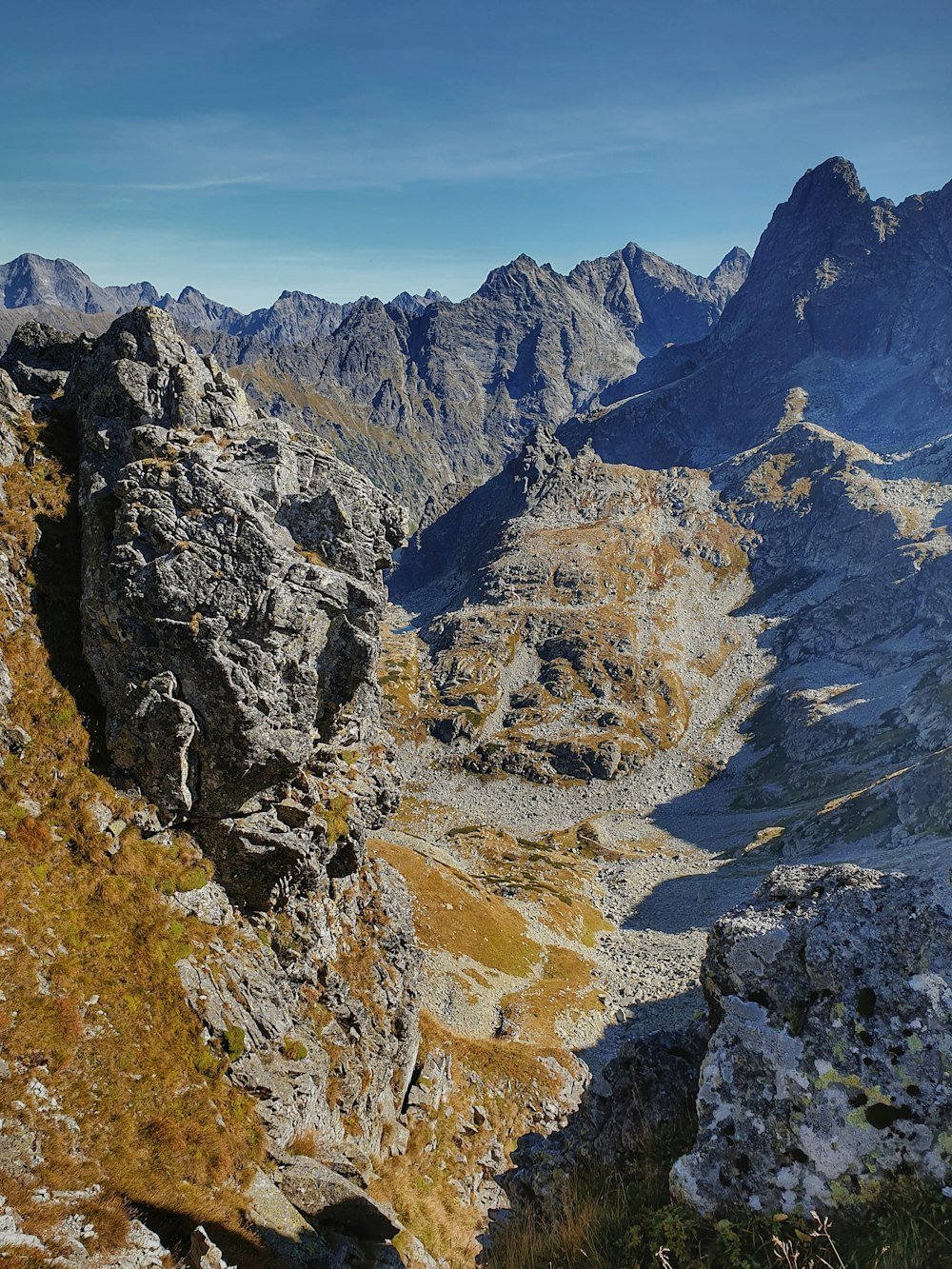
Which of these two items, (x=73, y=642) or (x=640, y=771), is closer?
(x=73, y=642)

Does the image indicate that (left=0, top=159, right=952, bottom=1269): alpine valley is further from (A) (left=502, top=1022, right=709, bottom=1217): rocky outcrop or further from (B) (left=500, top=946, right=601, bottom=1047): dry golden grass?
(B) (left=500, top=946, right=601, bottom=1047): dry golden grass

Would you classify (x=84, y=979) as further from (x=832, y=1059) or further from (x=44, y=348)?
(x=44, y=348)

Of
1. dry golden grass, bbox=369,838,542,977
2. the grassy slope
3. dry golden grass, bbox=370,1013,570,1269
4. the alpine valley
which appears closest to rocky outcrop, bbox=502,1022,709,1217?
the alpine valley

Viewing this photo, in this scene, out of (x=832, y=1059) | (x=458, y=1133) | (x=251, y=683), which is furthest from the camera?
(x=458, y=1133)

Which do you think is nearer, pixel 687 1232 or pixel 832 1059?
pixel 687 1232

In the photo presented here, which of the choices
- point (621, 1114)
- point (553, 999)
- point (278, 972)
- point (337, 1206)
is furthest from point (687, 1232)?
point (553, 999)

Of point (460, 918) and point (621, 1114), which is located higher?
point (621, 1114)

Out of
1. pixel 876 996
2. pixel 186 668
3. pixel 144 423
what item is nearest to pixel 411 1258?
pixel 876 996

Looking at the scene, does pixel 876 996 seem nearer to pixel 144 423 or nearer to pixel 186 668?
pixel 186 668

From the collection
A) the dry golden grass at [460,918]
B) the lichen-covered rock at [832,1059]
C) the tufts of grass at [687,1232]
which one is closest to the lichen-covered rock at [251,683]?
the tufts of grass at [687,1232]

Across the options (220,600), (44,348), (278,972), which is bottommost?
(278,972)
